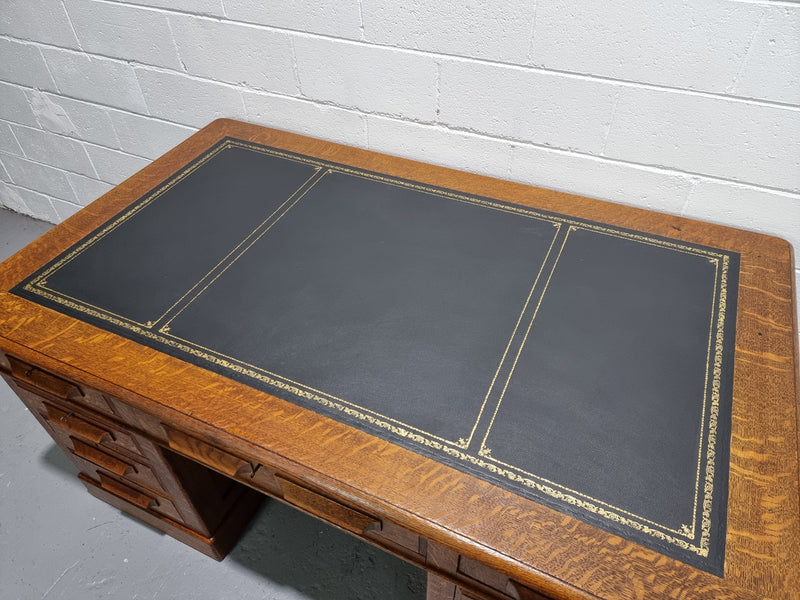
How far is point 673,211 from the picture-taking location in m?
1.27

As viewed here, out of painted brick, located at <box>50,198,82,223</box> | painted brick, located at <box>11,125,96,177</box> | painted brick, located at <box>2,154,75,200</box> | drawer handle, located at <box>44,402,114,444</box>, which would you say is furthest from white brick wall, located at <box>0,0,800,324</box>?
drawer handle, located at <box>44,402,114,444</box>

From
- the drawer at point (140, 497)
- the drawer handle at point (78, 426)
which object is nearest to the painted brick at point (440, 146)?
the drawer handle at point (78, 426)

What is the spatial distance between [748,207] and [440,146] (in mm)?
723

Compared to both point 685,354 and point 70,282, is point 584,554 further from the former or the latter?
point 70,282

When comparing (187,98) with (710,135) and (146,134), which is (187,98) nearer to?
(146,134)

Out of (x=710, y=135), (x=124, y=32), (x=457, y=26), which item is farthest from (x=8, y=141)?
(x=710, y=135)

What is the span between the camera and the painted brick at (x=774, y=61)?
97 cm

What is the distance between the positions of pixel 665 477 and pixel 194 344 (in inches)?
32.1

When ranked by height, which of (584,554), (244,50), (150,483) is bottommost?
(150,483)

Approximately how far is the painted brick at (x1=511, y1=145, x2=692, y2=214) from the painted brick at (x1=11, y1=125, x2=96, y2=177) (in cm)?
175

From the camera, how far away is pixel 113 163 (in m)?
2.09

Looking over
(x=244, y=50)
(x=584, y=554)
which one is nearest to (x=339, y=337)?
(x=584, y=554)

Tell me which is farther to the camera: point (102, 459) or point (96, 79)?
point (96, 79)

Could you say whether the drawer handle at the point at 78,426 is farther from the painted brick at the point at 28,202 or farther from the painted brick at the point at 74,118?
the painted brick at the point at 28,202
